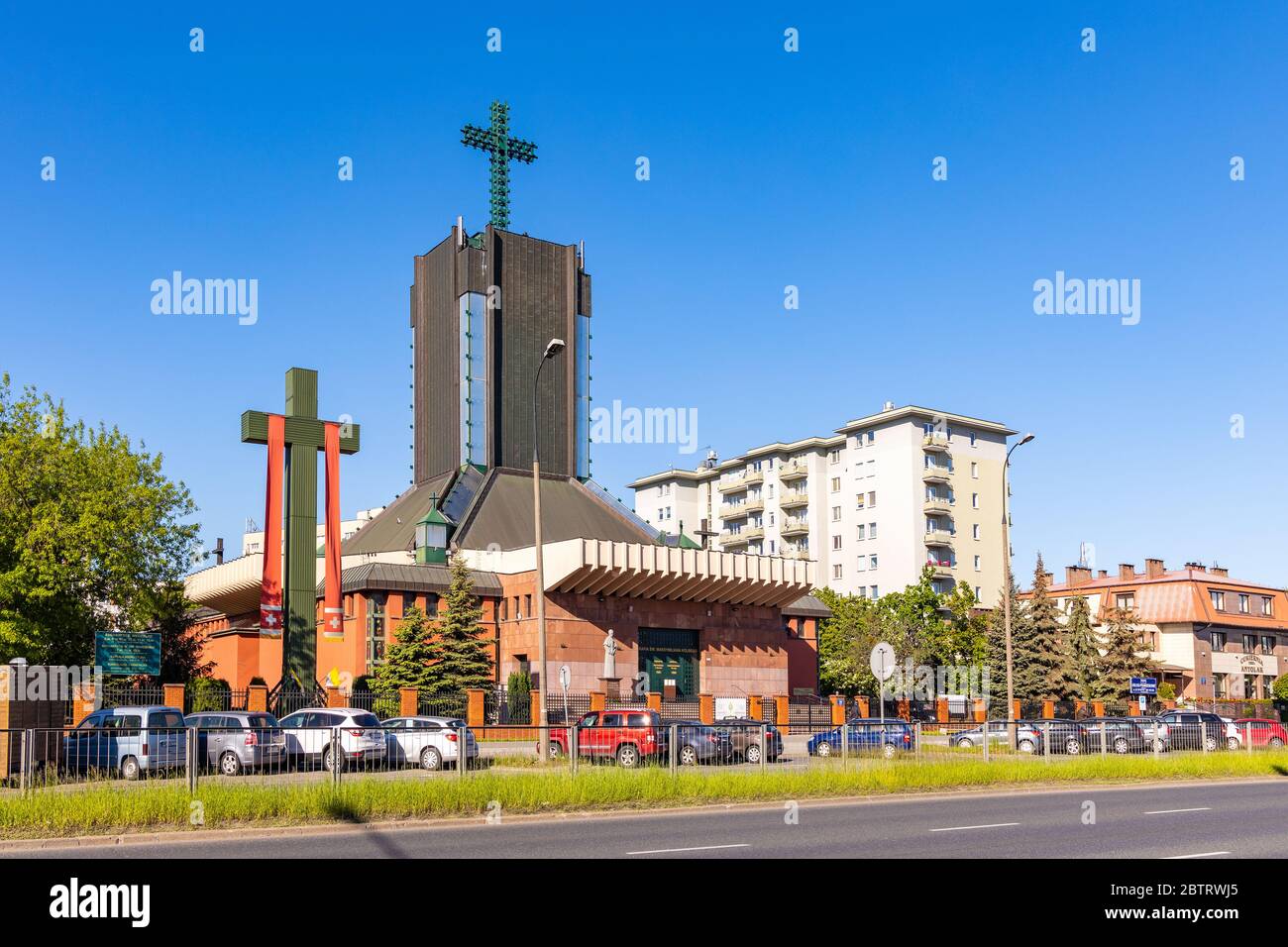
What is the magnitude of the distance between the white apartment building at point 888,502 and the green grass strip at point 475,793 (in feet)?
246

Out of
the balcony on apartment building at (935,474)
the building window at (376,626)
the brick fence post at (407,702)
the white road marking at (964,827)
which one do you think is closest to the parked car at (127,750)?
the white road marking at (964,827)

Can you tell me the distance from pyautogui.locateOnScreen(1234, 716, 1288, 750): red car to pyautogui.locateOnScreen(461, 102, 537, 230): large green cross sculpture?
5606 cm

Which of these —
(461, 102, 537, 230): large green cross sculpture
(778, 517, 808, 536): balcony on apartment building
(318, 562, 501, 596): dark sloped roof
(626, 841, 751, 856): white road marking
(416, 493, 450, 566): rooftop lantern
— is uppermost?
(461, 102, 537, 230): large green cross sculpture

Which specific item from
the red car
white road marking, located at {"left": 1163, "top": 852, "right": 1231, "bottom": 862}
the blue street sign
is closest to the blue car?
white road marking, located at {"left": 1163, "top": 852, "right": 1231, "bottom": 862}

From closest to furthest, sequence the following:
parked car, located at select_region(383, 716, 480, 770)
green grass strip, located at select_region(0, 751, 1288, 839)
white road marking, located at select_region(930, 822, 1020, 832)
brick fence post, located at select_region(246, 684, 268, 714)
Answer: green grass strip, located at select_region(0, 751, 1288, 839) < white road marking, located at select_region(930, 822, 1020, 832) < parked car, located at select_region(383, 716, 480, 770) < brick fence post, located at select_region(246, 684, 268, 714)

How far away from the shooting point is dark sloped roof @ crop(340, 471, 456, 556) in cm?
6869

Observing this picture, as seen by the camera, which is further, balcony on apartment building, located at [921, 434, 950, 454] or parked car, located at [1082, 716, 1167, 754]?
balcony on apartment building, located at [921, 434, 950, 454]

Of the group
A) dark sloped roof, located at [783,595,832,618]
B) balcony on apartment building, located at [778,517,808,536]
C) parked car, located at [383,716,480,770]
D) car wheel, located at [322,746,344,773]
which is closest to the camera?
car wheel, located at [322,746,344,773]

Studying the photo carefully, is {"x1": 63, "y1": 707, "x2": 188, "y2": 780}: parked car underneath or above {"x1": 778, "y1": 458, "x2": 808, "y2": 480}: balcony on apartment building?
underneath

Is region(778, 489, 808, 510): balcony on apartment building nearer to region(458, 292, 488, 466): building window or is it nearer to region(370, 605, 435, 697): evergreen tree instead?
region(458, 292, 488, 466): building window

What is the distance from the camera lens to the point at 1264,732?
39656 mm

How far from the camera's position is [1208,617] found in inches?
3435
